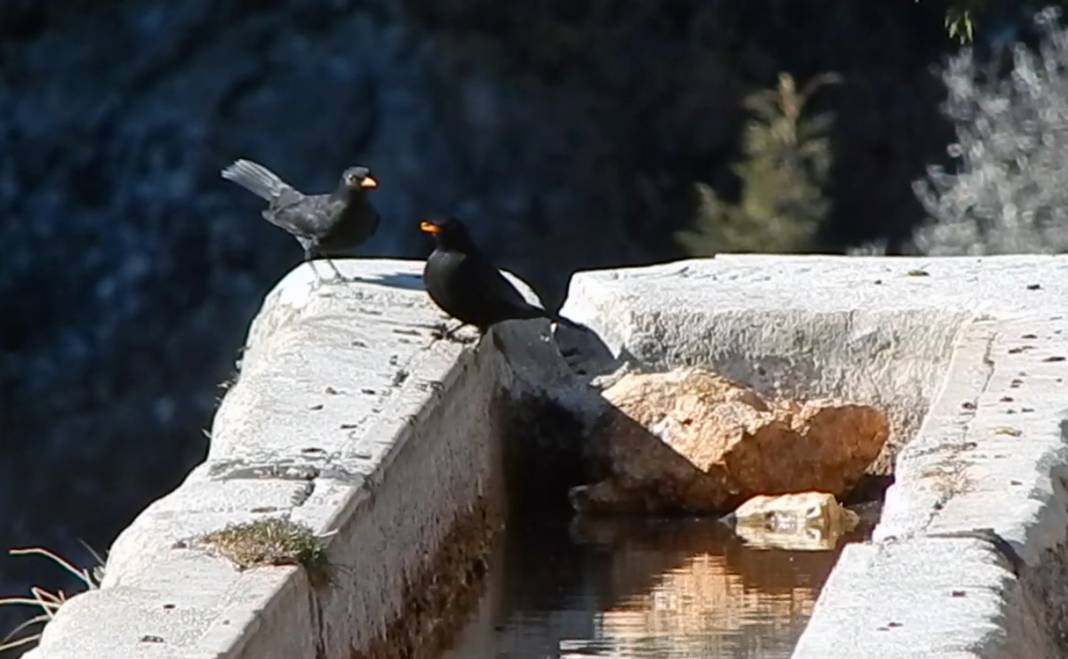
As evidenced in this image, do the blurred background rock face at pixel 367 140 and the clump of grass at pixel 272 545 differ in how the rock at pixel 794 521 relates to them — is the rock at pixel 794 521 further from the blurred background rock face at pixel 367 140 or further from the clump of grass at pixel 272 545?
the blurred background rock face at pixel 367 140

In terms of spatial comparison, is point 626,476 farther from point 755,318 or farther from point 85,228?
point 85,228

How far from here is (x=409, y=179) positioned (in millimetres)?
14570

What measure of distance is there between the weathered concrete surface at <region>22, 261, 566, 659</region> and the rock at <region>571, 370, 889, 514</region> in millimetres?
265

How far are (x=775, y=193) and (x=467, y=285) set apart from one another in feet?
24.7

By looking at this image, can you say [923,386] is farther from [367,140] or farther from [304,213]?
[367,140]

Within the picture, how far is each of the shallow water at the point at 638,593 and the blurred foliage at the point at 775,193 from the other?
729 cm

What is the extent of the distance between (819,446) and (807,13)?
9.34 m

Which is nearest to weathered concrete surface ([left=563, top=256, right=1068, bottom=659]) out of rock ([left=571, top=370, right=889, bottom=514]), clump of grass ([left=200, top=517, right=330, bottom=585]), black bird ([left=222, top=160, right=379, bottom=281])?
rock ([left=571, top=370, right=889, bottom=514])

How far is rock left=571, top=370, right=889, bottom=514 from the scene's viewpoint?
233 inches

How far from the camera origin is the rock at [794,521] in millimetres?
5758

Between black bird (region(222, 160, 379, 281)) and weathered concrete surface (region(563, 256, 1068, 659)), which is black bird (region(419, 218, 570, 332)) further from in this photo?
black bird (region(222, 160, 379, 281))

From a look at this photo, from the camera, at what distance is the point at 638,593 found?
5.43m

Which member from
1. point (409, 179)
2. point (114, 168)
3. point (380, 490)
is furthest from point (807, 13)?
point (380, 490)

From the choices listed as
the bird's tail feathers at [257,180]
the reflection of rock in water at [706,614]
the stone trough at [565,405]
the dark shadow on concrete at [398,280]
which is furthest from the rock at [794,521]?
the bird's tail feathers at [257,180]
